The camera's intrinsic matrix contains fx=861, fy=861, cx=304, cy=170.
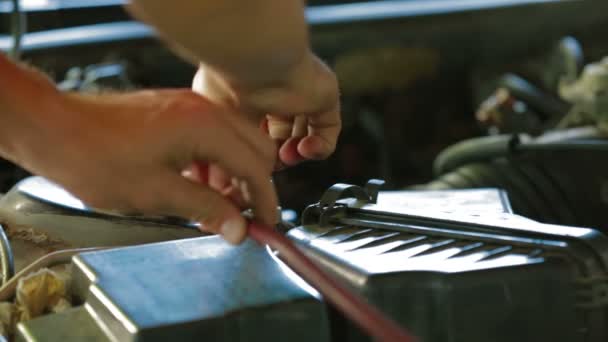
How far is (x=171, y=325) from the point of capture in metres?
0.71

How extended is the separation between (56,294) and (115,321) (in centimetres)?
15

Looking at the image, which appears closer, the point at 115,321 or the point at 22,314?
the point at 115,321

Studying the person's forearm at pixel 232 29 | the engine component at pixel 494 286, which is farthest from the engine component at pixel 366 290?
the person's forearm at pixel 232 29

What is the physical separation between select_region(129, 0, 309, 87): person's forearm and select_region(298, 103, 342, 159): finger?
0.72ft

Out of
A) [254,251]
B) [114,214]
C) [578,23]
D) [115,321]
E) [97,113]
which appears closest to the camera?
[97,113]

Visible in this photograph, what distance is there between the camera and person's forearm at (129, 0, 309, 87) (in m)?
0.59

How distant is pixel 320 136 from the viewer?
88cm

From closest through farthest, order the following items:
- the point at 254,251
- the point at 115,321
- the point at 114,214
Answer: the point at 115,321
the point at 254,251
the point at 114,214

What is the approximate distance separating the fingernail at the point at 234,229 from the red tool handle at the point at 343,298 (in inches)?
0.7

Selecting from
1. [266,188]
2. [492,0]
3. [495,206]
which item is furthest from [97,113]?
[492,0]

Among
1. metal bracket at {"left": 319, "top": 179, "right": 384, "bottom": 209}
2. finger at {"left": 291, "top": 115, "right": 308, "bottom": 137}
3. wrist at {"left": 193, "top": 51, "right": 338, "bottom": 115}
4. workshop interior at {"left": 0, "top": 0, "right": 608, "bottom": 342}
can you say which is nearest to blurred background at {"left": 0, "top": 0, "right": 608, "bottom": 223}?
workshop interior at {"left": 0, "top": 0, "right": 608, "bottom": 342}

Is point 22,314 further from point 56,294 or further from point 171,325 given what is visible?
point 171,325

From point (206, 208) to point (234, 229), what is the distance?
36 mm

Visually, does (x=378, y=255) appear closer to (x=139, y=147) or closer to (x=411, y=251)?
(x=411, y=251)
